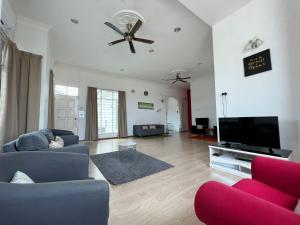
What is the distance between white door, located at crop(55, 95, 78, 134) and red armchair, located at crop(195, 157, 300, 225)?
20.2ft

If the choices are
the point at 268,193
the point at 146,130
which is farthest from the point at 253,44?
the point at 146,130

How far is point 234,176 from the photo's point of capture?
7.68 feet

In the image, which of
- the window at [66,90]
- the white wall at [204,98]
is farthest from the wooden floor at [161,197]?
the white wall at [204,98]

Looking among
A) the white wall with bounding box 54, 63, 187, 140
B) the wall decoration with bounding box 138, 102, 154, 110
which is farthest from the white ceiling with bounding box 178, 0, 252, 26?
the wall decoration with bounding box 138, 102, 154, 110

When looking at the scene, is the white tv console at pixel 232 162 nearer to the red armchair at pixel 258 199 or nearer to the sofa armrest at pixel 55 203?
the red armchair at pixel 258 199

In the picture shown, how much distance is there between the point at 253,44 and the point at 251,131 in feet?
5.01

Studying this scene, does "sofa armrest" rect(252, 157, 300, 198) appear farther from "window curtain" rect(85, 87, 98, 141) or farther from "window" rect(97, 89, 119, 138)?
"window" rect(97, 89, 119, 138)

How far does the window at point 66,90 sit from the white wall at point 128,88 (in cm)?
16

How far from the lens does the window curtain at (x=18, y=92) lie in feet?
7.55

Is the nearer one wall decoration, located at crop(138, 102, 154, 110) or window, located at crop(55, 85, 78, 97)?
window, located at crop(55, 85, 78, 97)

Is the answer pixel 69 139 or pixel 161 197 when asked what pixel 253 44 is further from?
pixel 69 139

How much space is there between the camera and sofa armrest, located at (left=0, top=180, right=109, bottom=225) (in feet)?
2.21

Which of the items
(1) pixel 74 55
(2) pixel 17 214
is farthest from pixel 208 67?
(2) pixel 17 214

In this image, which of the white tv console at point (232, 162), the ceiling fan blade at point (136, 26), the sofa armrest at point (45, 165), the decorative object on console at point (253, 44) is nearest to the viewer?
the sofa armrest at point (45, 165)
